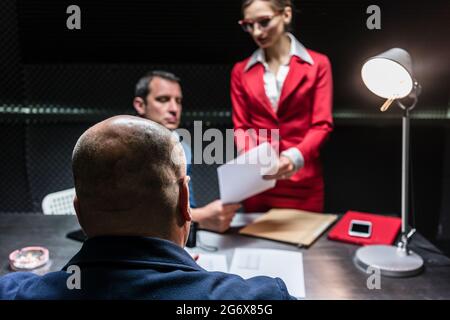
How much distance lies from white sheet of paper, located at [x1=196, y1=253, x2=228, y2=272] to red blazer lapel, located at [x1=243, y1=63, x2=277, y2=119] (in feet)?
4.14

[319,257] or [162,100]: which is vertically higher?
[162,100]

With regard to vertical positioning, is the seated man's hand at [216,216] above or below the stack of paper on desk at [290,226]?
above

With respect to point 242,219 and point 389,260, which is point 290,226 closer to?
point 242,219

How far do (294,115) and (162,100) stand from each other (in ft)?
2.70

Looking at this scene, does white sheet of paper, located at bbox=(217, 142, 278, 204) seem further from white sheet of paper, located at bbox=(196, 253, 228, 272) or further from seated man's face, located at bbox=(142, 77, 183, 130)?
seated man's face, located at bbox=(142, 77, 183, 130)

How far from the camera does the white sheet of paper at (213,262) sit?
205cm

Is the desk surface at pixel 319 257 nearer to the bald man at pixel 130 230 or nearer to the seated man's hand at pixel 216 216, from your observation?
the seated man's hand at pixel 216 216

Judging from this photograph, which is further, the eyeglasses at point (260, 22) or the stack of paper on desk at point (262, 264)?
the eyeglasses at point (260, 22)

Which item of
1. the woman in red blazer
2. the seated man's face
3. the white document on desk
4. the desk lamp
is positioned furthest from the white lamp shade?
the seated man's face

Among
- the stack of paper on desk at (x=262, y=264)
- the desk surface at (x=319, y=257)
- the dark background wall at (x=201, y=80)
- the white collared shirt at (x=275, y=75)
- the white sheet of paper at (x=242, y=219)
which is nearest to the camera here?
the desk surface at (x=319, y=257)

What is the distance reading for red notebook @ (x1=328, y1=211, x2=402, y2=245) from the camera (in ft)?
7.66

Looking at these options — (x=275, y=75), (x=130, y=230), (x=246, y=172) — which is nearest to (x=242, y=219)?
(x=246, y=172)

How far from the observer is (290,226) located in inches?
98.0

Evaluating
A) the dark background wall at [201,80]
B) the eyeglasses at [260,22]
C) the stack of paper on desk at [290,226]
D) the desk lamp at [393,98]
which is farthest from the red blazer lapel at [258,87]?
the desk lamp at [393,98]
